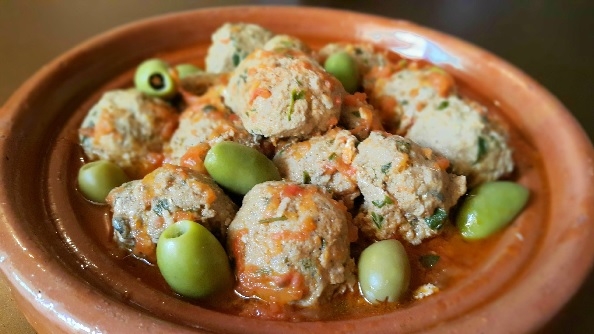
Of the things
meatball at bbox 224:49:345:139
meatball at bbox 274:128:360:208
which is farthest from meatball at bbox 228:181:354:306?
meatball at bbox 224:49:345:139

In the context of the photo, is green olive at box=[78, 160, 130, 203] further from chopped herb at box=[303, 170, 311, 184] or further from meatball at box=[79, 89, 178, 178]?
chopped herb at box=[303, 170, 311, 184]

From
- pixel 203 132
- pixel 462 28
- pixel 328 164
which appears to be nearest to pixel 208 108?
pixel 203 132

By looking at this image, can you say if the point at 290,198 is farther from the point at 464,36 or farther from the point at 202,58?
the point at 464,36

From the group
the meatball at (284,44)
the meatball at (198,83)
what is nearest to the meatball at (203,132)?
the meatball at (198,83)

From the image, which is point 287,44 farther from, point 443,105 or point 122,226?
point 122,226

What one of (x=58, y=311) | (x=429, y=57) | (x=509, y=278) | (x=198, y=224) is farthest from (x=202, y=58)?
(x=509, y=278)

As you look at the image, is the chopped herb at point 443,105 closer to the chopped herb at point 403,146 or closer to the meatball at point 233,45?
the chopped herb at point 403,146
